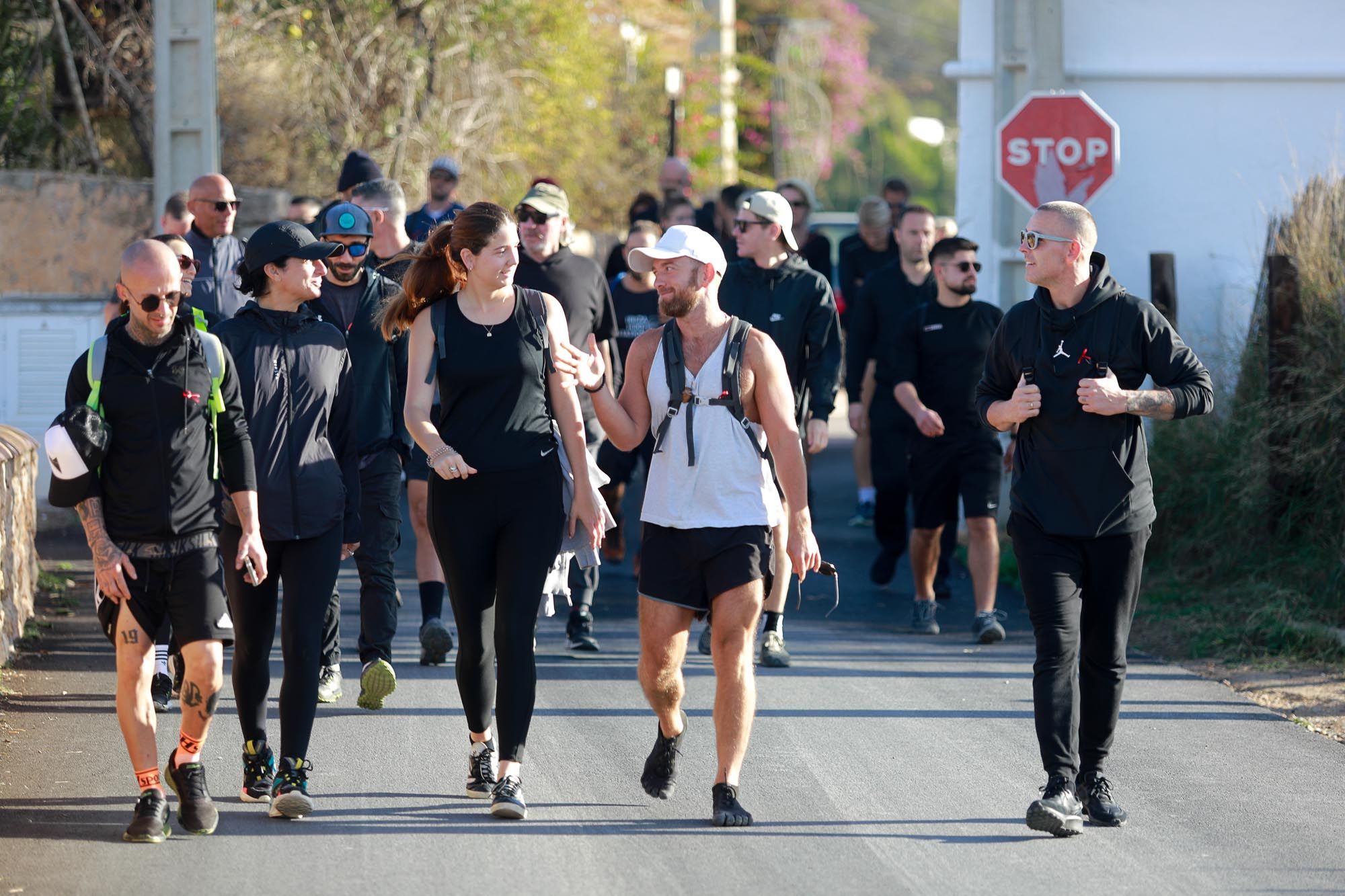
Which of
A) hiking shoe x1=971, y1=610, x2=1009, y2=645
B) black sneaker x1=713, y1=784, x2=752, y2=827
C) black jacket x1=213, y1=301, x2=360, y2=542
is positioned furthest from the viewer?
hiking shoe x1=971, y1=610, x2=1009, y2=645

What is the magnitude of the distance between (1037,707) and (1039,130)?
231 inches

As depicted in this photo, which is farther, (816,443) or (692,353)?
(816,443)

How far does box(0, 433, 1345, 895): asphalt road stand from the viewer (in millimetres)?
5262

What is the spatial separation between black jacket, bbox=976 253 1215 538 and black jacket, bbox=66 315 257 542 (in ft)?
9.02

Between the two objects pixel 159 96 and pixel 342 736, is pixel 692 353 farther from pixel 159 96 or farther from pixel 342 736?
pixel 159 96

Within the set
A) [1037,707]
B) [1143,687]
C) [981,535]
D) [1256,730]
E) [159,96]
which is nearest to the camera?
[1037,707]

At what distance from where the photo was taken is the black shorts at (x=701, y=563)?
580cm

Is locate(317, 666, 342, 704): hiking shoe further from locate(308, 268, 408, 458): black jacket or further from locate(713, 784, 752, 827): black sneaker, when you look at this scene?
locate(713, 784, 752, 827): black sneaker

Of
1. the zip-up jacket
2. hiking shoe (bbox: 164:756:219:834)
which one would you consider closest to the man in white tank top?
hiking shoe (bbox: 164:756:219:834)

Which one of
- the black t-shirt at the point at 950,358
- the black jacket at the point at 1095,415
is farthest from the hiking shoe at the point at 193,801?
the black t-shirt at the point at 950,358

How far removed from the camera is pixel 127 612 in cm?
548

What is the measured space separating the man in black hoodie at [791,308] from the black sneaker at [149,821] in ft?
12.0

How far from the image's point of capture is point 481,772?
19.9 ft

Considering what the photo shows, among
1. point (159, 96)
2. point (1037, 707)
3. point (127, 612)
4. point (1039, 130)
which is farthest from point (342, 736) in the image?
point (159, 96)
